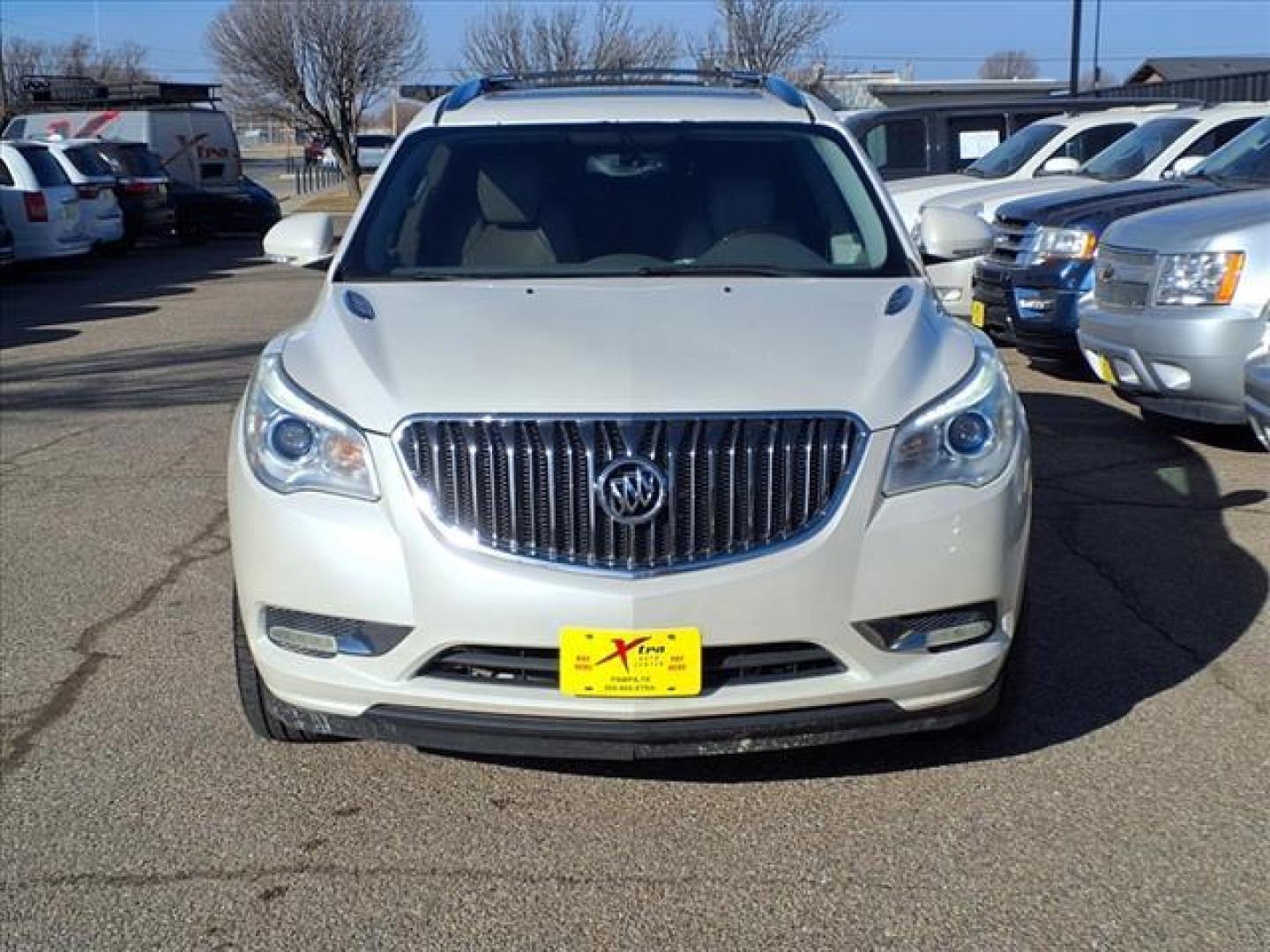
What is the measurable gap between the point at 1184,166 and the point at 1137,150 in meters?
1.25

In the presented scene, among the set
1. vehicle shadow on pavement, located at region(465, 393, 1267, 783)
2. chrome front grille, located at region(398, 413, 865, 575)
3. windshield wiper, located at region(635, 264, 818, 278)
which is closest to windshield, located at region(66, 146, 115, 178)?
vehicle shadow on pavement, located at region(465, 393, 1267, 783)

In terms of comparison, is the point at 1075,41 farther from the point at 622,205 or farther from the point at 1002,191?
the point at 622,205

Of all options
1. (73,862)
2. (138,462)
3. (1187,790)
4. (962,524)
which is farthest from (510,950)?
(138,462)

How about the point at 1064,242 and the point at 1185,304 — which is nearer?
the point at 1185,304

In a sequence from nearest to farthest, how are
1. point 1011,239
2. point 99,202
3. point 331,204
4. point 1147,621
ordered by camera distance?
point 1147,621
point 1011,239
point 99,202
point 331,204

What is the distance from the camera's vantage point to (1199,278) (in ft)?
24.4

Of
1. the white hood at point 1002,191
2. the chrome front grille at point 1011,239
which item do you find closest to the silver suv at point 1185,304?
the chrome front grille at point 1011,239

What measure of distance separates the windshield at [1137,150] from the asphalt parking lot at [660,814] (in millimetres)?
7096

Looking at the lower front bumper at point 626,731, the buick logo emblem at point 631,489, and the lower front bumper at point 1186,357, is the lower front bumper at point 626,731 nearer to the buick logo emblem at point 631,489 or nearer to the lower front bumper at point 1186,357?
the buick logo emblem at point 631,489

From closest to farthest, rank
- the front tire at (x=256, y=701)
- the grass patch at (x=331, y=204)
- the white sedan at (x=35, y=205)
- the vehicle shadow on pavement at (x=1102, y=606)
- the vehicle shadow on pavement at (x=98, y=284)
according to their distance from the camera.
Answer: the front tire at (x=256, y=701), the vehicle shadow on pavement at (x=1102, y=606), the vehicle shadow on pavement at (x=98, y=284), the white sedan at (x=35, y=205), the grass patch at (x=331, y=204)

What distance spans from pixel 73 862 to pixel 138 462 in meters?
4.89

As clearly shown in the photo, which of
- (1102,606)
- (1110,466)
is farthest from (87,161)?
(1102,606)

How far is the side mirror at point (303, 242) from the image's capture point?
5262mm

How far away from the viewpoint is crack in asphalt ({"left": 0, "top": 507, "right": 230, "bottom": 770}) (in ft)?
14.5
